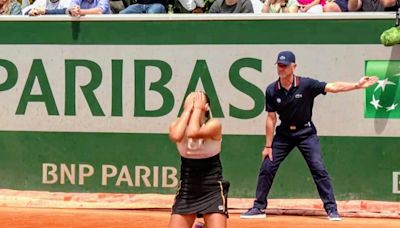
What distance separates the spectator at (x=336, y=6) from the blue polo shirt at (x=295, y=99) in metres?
1.73

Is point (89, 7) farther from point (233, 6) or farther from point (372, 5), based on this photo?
point (372, 5)

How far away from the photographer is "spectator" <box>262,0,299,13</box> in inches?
561

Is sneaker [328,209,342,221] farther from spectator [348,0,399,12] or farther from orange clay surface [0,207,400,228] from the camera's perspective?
spectator [348,0,399,12]

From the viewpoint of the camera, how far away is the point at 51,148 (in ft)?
46.5

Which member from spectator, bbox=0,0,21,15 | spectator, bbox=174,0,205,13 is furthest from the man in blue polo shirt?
spectator, bbox=0,0,21,15

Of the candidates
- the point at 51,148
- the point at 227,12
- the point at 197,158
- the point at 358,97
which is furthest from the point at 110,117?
the point at 197,158

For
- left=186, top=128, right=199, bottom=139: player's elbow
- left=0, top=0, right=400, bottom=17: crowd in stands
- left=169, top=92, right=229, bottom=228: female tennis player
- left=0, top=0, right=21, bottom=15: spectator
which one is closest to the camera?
left=186, top=128, right=199, bottom=139: player's elbow

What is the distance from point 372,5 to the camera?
13852mm

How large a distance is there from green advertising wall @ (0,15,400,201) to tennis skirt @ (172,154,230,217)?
177 inches

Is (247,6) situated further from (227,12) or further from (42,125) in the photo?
(42,125)

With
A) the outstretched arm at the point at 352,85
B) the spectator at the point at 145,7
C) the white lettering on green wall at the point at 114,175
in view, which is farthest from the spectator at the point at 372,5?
the white lettering on green wall at the point at 114,175

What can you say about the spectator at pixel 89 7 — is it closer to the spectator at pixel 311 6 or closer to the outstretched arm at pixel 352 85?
the spectator at pixel 311 6

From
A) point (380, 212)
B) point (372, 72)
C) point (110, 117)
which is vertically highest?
point (372, 72)

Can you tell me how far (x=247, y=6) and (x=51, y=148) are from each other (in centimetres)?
348
